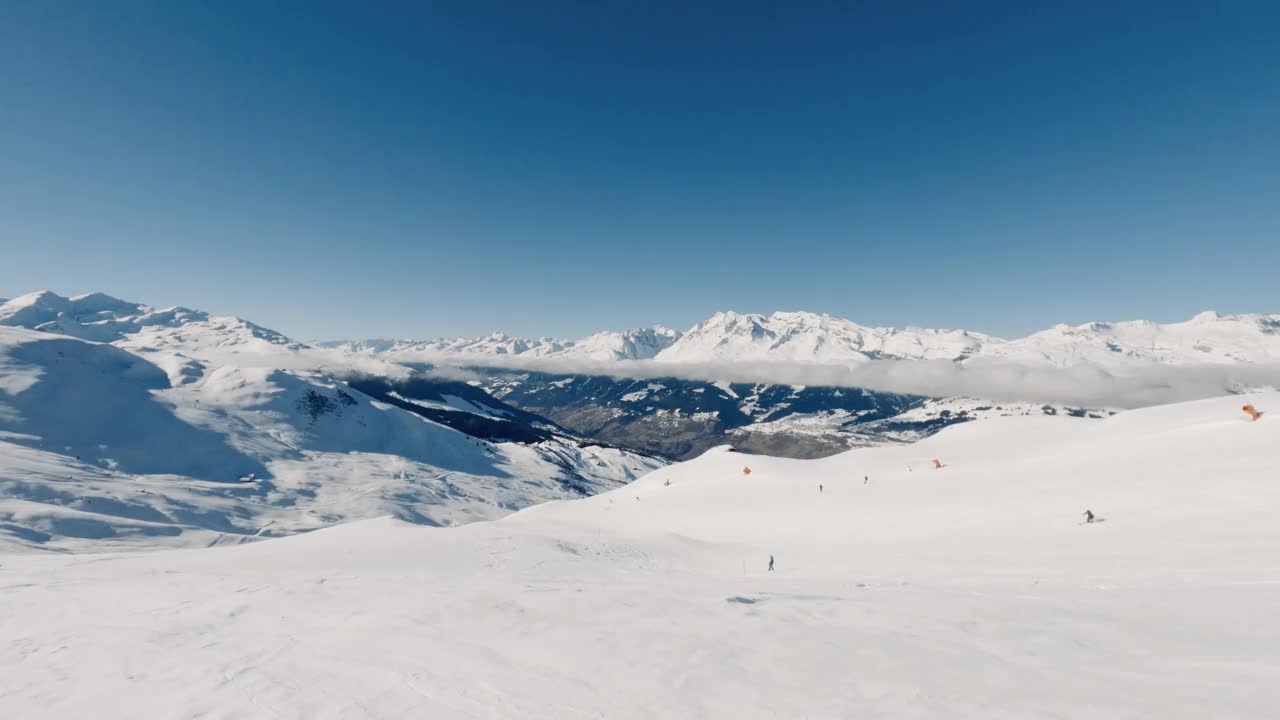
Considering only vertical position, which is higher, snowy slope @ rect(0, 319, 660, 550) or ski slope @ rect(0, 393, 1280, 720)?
ski slope @ rect(0, 393, 1280, 720)

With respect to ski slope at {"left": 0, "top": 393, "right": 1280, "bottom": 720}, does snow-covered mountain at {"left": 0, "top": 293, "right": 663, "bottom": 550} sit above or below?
below

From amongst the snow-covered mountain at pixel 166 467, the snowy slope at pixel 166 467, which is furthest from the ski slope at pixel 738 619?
the snow-covered mountain at pixel 166 467

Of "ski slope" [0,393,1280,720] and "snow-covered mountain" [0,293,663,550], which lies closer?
"ski slope" [0,393,1280,720]

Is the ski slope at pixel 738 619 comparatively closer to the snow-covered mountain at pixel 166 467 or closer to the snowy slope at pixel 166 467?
the snowy slope at pixel 166 467

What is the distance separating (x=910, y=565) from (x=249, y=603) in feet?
73.0

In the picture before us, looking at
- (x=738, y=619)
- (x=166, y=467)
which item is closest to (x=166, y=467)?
(x=166, y=467)

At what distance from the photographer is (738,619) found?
479 inches

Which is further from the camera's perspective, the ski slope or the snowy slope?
the snowy slope

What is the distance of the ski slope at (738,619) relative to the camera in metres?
8.54

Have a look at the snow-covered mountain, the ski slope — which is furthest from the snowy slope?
the ski slope

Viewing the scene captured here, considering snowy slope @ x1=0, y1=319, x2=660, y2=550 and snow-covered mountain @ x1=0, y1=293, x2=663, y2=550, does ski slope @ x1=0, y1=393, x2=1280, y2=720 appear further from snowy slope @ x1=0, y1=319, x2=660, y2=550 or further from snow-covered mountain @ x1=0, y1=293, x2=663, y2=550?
snow-covered mountain @ x1=0, y1=293, x2=663, y2=550

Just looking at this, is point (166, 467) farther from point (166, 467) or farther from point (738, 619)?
point (738, 619)

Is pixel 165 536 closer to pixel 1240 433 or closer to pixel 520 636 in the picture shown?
pixel 520 636

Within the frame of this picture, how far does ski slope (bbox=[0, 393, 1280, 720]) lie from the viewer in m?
8.54
